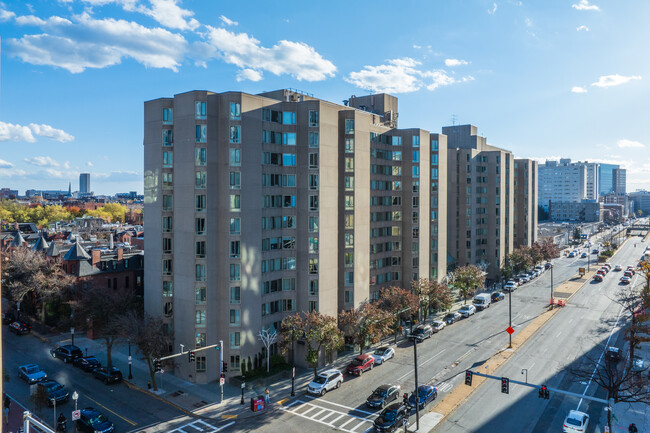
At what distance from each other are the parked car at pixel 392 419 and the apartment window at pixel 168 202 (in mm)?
34630

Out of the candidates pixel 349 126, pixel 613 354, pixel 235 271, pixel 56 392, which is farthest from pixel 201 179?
pixel 613 354

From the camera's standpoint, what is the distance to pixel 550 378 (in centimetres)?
4900

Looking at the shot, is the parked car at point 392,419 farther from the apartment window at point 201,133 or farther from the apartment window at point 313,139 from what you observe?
the apartment window at point 201,133

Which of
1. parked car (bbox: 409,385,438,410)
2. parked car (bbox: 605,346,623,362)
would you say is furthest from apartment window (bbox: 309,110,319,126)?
parked car (bbox: 605,346,623,362)

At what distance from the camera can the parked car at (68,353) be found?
55281 millimetres

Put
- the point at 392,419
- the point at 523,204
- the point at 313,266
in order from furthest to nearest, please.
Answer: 1. the point at 523,204
2. the point at 313,266
3. the point at 392,419

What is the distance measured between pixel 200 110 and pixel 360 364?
3635cm

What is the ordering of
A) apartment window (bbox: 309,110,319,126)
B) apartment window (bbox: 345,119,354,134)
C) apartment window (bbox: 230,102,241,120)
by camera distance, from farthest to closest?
apartment window (bbox: 345,119,354,134)
apartment window (bbox: 309,110,319,126)
apartment window (bbox: 230,102,241,120)

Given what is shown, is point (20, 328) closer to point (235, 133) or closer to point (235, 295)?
point (235, 295)

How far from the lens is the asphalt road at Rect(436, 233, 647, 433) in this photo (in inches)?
1569

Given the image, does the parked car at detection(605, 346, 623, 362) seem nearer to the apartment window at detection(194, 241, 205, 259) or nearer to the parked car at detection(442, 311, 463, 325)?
the parked car at detection(442, 311, 463, 325)

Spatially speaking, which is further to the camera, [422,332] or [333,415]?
[422,332]

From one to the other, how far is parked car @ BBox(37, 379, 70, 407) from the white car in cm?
4822

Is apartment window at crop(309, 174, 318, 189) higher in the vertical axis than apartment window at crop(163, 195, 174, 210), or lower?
higher
